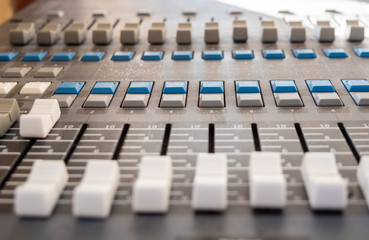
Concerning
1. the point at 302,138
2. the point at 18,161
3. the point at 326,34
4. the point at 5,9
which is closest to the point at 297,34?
the point at 326,34

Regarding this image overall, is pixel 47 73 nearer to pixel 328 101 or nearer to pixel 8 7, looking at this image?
pixel 328 101

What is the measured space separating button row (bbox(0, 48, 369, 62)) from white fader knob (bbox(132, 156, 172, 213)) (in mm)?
591

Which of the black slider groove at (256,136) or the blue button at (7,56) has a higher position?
the blue button at (7,56)

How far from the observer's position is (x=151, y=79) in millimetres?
1159

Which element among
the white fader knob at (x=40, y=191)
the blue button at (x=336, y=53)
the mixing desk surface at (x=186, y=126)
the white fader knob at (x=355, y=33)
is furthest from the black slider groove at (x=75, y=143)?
the white fader knob at (x=355, y=33)

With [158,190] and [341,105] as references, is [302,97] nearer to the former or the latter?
[341,105]

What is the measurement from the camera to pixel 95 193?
2.27ft

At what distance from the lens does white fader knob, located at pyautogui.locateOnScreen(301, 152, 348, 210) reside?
69cm

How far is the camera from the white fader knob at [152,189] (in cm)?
70

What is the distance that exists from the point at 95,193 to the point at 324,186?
13.4 inches

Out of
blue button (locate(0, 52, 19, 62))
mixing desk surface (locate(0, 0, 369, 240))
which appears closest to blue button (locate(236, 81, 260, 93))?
mixing desk surface (locate(0, 0, 369, 240))

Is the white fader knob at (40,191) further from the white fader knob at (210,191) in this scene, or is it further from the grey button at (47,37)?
the grey button at (47,37)

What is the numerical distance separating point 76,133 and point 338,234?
1.76 feet

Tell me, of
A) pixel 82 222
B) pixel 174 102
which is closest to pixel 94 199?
pixel 82 222
